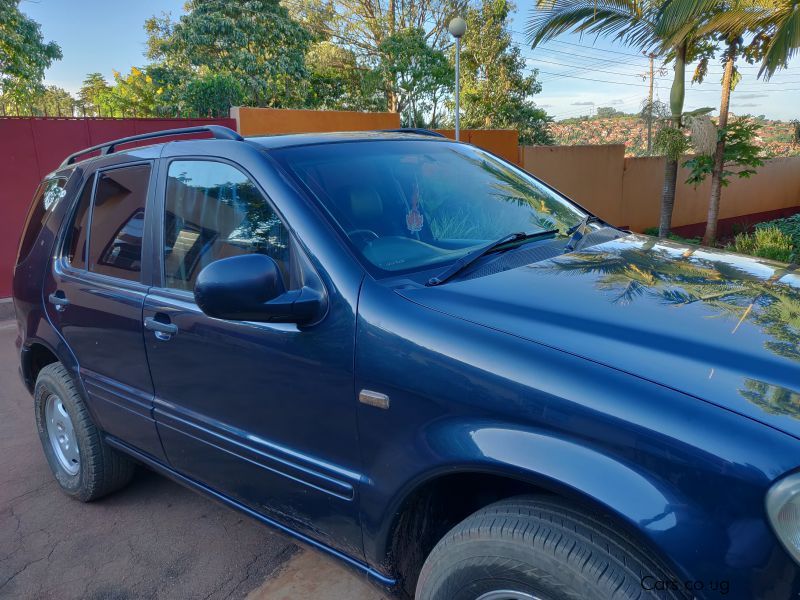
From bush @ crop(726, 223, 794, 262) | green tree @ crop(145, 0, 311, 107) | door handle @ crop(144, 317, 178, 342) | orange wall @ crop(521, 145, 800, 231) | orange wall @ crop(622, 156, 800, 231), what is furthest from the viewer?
green tree @ crop(145, 0, 311, 107)

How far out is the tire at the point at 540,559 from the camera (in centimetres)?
140

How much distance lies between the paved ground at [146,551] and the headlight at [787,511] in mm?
1506

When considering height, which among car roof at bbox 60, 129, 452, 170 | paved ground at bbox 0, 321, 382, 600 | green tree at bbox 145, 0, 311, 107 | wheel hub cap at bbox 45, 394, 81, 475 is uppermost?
green tree at bbox 145, 0, 311, 107

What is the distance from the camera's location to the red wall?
7684 millimetres

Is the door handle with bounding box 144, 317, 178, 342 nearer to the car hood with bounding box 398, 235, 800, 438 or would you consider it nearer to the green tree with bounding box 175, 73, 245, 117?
the car hood with bounding box 398, 235, 800, 438

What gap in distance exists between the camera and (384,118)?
1087cm

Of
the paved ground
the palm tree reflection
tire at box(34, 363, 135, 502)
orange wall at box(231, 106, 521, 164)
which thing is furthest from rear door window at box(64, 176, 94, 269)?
orange wall at box(231, 106, 521, 164)

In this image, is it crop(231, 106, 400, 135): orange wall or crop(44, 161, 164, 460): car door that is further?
crop(231, 106, 400, 135): orange wall

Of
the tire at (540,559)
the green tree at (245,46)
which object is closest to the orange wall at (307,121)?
the tire at (540,559)

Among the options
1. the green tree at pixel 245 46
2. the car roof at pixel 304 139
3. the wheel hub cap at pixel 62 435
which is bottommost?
the wheel hub cap at pixel 62 435

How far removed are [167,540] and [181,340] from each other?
1232mm

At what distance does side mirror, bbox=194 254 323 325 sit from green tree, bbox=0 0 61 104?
53.7 ft

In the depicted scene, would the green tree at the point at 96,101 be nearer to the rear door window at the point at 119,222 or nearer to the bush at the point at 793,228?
the rear door window at the point at 119,222

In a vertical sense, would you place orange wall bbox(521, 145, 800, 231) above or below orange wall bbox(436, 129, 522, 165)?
below
